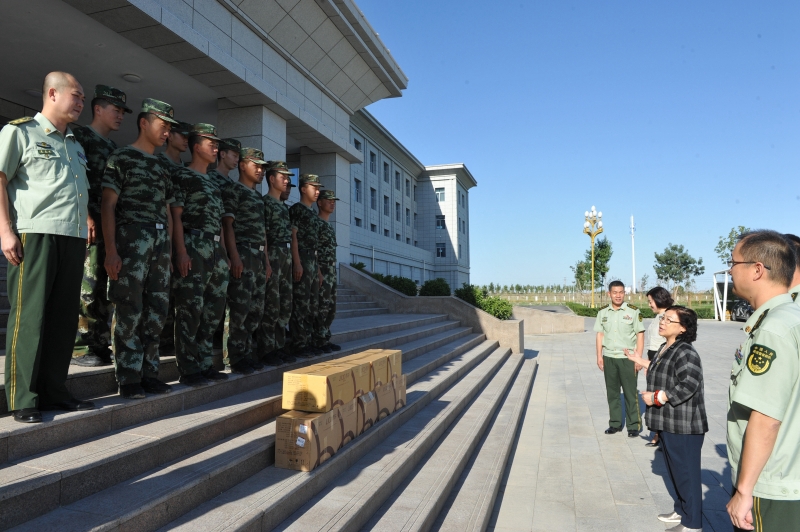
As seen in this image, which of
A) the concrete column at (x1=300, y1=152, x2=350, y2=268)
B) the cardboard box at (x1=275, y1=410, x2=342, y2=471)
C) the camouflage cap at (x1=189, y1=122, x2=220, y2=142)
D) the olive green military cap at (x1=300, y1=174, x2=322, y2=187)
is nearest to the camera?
the cardboard box at (x1=275, y1=410, x2=342, y2=471)

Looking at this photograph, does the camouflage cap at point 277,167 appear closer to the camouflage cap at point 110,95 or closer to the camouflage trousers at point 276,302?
the camouflage trousers at point 276,302

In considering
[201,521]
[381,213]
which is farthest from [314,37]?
[381,213]

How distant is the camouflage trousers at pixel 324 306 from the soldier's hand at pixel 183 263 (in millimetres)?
2272

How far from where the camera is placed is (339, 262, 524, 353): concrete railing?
1295cm

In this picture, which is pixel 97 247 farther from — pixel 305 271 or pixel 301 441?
pixel 305 271

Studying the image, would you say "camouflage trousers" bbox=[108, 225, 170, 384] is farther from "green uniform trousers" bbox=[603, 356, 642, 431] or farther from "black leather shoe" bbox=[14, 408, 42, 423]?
"green uniform trousers" bbox=[603, 356, 642, 431]

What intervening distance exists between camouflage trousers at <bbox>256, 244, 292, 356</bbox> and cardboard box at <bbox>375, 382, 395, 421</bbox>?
1.23 m

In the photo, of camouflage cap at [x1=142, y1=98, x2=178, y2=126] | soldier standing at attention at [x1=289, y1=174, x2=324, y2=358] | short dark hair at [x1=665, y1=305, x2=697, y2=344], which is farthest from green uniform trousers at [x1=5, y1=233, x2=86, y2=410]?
short dark hair at [x1=665, y1=305, x2=697, y2=344]

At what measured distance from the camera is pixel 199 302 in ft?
12.8

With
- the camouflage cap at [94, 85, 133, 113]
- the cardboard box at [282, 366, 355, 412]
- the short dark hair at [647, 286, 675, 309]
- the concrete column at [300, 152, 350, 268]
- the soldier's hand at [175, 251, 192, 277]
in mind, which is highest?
the concrete column at [300, 152, 350, 268]

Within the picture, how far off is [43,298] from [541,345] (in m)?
15.8

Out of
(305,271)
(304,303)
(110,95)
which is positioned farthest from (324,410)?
(110,95)

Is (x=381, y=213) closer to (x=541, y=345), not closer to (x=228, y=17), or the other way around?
(x=541, y=345)

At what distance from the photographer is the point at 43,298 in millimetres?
2746
